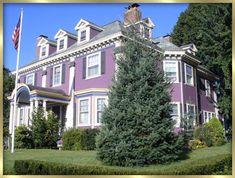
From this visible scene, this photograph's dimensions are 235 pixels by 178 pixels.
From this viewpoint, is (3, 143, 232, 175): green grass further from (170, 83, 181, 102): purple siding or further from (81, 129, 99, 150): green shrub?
(170, 83, 181, 102): purple siding

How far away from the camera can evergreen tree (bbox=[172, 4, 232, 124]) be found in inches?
199

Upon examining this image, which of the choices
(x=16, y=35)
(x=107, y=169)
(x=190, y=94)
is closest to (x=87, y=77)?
(x=16, y=35)

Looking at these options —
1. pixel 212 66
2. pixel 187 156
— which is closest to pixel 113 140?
pixel 187 156

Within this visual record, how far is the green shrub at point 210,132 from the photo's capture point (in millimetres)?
5367

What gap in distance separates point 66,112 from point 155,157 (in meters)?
2.53

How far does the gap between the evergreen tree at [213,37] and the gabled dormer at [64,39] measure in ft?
6.30

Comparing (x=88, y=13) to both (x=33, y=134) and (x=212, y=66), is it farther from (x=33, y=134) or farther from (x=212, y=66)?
(x=212, y=66)

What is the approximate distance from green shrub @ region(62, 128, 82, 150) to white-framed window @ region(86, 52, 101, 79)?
54.7 inches

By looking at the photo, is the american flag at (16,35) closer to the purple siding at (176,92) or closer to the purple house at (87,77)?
the purple house at (87,77)

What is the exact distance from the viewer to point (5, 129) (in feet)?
15.6

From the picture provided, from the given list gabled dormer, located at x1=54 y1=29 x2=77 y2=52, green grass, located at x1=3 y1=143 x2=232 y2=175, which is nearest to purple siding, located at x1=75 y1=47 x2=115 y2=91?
gabled dormer, located at x1=54 y1=29 x2=77 y2=52

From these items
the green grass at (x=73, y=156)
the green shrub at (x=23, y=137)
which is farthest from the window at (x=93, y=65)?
the green grass at (x=73, y=156)

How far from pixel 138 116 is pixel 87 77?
2236 mm

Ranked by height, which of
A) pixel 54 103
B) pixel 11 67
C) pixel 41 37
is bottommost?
pixel 54 103
